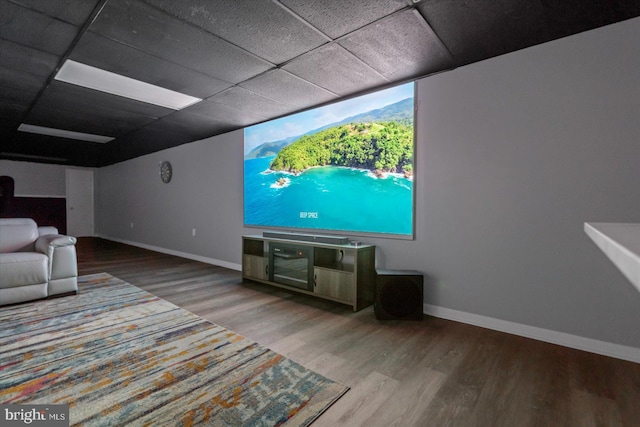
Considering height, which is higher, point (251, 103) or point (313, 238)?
point (251, 103)

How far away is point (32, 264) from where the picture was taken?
2.85 metres

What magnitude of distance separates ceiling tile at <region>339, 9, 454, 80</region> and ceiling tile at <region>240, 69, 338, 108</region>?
0.73m

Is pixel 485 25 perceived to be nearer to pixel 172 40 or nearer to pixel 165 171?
pixel 172 40

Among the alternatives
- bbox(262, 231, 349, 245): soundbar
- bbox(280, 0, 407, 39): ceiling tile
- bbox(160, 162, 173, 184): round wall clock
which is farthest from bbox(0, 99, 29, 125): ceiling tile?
bbox(280, 0, 407, 39): ceiling tile

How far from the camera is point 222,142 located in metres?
4.81

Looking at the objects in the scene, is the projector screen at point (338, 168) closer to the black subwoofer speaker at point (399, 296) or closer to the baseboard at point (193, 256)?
the black subwoofer speaker at point (399, 296)

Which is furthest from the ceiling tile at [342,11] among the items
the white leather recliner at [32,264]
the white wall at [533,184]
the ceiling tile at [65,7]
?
the white leather recliner at [32,264]

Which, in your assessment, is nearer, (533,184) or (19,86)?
(533,184)

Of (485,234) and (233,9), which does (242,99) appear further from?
(485,234)

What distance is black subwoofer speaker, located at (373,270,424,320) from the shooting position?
2.54 m

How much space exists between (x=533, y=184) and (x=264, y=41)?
90.1 inches

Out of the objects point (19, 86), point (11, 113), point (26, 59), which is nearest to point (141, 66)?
point (26, 59)

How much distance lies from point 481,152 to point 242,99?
2549 millimetres

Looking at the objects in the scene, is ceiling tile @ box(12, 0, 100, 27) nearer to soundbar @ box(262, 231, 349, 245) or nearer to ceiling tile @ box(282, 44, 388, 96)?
→ ceiling tile @ box(282, 44, 388, 96)
